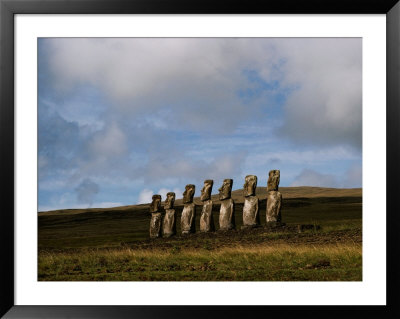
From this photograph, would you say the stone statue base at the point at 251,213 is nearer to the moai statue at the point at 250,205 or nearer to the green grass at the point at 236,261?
the moai statue at the point at 250,205

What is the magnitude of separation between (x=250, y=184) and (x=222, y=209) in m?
1.35

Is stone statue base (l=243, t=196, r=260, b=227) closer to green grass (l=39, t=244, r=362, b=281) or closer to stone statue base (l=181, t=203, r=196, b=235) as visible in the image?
stone statue base (l=181, t=203, r=196, b=235)

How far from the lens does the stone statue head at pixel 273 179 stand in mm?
14094

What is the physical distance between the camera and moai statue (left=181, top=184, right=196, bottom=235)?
16000 mm

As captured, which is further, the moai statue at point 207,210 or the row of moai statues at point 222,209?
the moai statue at point 207,210

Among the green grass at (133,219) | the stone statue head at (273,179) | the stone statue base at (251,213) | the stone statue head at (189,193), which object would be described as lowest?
the green grass at (133,219)

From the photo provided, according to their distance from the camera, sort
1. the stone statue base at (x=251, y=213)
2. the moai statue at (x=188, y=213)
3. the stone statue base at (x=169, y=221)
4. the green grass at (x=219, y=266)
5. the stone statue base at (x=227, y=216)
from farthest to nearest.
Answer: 1. the stone statue base at (x=169, y=221)
2. the moai statue at (x=188, y=213)
3. the stone statue base at (x=227, y=216)
4. the stone statue base at (x=251, y=213)
5. the green grass at (x=219, y=266)

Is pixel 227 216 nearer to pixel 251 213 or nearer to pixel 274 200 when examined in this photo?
pixel 251 213

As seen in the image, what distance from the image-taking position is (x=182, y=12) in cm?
539

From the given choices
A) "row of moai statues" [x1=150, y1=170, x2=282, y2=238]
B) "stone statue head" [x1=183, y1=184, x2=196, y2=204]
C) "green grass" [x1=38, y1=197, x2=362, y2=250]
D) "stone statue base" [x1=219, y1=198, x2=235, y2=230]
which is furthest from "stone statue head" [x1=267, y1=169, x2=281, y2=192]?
"stone statue head" [x1=183, y1=184, x2=196, y2=204]

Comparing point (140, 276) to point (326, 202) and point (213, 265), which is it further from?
point (326, 202)

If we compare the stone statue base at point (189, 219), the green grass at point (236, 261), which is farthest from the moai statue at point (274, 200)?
the stone statue base at point (189, 219)

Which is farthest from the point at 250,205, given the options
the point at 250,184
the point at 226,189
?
the point at 226,189

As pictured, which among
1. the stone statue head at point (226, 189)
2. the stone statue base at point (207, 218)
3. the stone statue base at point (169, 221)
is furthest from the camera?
the stone statue base at point (169, 221)
